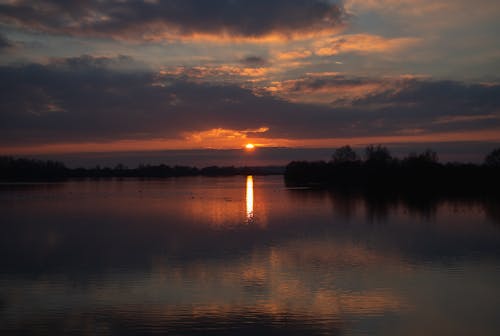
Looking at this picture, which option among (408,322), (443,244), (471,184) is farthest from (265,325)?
(471,184)

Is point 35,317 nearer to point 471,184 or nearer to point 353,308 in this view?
Result: point 353,308

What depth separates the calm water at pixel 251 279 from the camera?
28.4 feet

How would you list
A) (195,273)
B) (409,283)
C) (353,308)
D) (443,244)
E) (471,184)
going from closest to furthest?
(353,308)
(409,283)
(195,273)
(443,244)
(471,184)

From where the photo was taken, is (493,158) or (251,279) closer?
(251,279)

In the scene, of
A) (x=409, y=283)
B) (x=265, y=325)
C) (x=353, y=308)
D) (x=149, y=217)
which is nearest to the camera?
(x=265, y=325)

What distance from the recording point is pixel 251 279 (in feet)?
38.3

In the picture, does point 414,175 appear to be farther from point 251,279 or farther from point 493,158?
point 251,279

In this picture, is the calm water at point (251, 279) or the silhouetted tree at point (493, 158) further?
the silhouetted tree at point (493, 158)

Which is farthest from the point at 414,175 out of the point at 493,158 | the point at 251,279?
the point at 251,279

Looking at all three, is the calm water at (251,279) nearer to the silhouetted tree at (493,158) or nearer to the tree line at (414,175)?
the tree line at (414,175)

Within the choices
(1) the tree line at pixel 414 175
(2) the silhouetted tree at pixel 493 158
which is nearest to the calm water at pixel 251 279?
(1) the tree line at pixel 414 175

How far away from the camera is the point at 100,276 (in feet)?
39.7

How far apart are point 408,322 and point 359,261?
199 inches

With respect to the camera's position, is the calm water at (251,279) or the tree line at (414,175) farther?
the tree line at (414,175)
